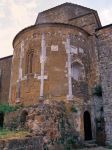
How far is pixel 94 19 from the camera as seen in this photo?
56.3 feet

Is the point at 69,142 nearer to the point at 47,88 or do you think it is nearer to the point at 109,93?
the point at 47,88

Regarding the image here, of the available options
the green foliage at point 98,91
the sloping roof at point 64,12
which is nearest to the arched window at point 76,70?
the green foliage at point 98,91

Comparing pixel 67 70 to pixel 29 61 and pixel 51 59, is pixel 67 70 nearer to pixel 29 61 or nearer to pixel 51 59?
pixel 51 59

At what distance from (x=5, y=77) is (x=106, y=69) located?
1025cm

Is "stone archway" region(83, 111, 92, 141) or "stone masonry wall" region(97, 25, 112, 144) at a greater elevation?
"stone masonry wall" region(97, 25, 112, 144)

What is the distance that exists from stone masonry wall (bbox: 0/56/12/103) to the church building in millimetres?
4568

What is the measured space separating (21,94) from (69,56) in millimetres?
4207

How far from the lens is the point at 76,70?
47.1 feet

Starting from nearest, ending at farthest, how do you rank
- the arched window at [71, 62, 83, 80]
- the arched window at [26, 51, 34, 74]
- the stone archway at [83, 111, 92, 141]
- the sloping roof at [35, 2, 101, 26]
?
the stone archway at [83, 111, 92, 141] < the arched window at [71, 62, 83, 80] < the arched window at [26, 51, 34, 74] < the sloping roof at [35, 2, 101, 26]

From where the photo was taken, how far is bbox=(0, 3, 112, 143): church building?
13141 mm

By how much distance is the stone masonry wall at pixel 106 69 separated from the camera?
13148mm

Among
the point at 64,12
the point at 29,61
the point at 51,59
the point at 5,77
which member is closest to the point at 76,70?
the point at 51,59

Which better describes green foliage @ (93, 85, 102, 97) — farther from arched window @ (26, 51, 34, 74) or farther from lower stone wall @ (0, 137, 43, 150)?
lower stone wall @ (0, 137, 43, 150)

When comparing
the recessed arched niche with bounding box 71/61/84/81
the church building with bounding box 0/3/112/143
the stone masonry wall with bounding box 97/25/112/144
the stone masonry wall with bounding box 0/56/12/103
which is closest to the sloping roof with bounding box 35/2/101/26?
the church building with bounding box 0/3/112/143
